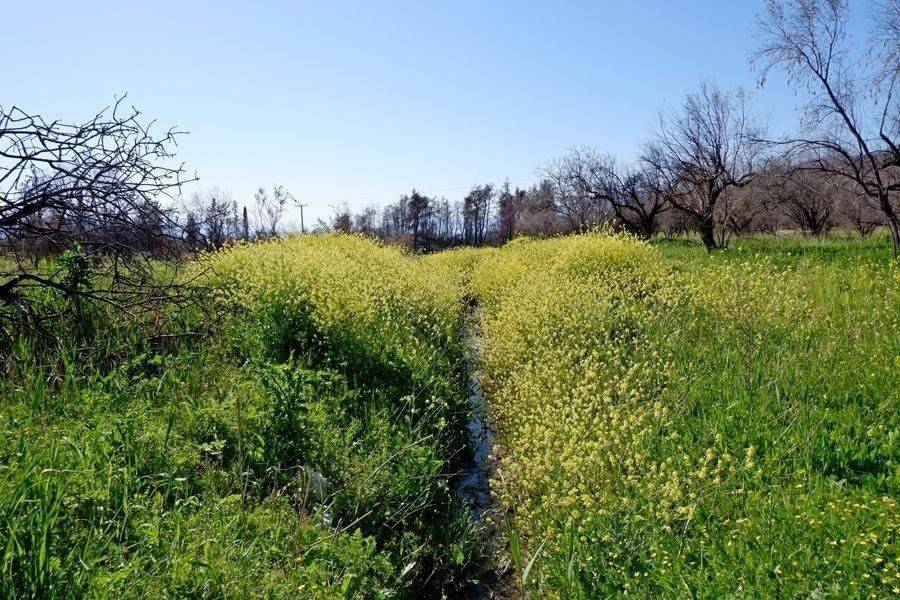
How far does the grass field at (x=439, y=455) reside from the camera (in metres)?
2.28

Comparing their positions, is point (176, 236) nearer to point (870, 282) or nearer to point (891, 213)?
point (870, 282)

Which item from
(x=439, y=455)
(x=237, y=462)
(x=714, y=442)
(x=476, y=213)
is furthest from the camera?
(x=476, y=213)

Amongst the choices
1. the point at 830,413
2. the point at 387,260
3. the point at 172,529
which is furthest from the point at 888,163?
the point at 172,529

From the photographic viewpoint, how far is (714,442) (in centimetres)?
352

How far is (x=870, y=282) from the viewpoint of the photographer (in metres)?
6.13

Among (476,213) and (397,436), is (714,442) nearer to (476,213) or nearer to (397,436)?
(397,436)

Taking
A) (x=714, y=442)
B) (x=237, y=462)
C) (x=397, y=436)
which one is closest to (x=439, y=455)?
(x=397, y=436)

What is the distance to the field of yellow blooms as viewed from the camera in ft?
7.76

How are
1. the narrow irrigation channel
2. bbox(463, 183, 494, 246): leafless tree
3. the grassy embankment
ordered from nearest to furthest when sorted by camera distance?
the grassy embankment
the narrow irrigation channel
bbox(463, 183, 494, 246): leafless tree

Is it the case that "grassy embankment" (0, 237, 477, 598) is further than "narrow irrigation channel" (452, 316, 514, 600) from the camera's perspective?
No

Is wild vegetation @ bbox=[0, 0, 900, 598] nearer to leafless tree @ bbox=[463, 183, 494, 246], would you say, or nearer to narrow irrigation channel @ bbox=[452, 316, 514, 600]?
narrow irrigation channel @ bbox=[452, 316, 514, 600]

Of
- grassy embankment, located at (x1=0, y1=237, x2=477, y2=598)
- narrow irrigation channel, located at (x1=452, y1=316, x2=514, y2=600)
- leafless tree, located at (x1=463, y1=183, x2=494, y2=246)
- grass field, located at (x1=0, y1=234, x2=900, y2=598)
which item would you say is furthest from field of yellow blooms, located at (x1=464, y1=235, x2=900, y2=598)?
leafless tree, located at (x1=463, y1=183, x2=494, y2=246)

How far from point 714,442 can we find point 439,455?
7.17 feet

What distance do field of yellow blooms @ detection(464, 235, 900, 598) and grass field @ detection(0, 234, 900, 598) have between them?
0.02 m
